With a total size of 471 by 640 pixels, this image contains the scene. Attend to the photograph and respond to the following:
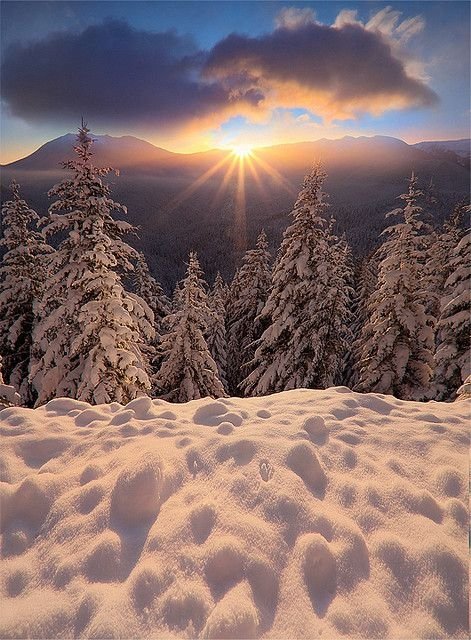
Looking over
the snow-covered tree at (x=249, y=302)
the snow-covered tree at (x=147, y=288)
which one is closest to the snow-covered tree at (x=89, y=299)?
the snow-covered tree at (x=249, y=302)

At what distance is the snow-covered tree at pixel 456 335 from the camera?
14.1m

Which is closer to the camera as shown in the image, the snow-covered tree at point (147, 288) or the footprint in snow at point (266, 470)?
the footprint in snow at point (266, 470)

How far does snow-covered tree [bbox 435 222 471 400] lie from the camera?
46.3ft

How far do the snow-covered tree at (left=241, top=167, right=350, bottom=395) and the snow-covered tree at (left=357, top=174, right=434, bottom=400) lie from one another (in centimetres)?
190

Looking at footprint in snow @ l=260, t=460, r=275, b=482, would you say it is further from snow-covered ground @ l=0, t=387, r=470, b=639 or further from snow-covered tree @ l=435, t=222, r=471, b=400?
snow-covered tree @ l=435, t=222, r=471, b=400

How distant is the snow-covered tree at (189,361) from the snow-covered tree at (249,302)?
21.6ft

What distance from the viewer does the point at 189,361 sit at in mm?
17703

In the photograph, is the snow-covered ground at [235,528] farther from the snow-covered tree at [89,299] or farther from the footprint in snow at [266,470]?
the snow-covered tree at [89,299]

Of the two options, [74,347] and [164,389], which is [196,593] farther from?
[164,389]

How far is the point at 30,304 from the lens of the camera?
56.2 ft

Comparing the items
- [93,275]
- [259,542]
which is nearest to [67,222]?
[93,275]

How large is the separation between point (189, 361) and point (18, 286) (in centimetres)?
929

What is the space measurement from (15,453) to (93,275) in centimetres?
735

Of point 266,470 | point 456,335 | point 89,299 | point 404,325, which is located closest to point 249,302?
point 404,325
